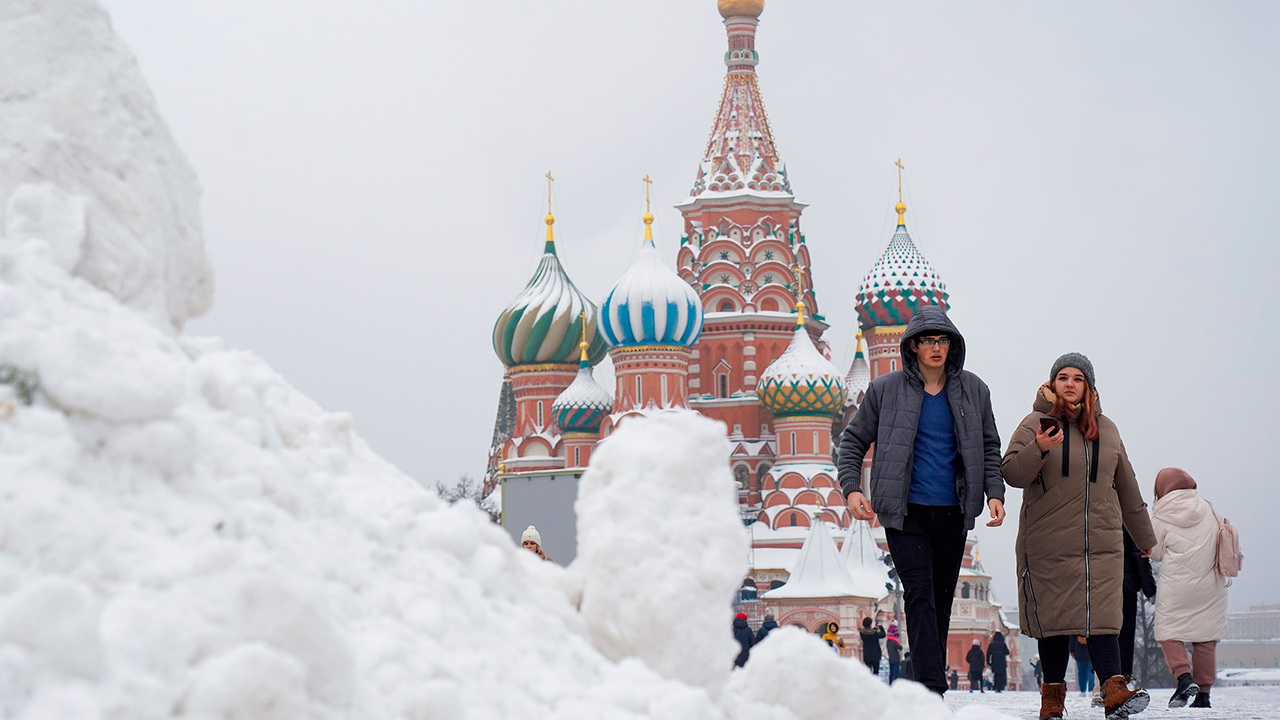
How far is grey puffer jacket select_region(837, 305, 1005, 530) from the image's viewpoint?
16.0ft

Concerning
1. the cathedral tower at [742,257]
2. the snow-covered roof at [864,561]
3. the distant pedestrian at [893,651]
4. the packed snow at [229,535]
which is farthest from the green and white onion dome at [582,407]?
the packed snow at [229,535]

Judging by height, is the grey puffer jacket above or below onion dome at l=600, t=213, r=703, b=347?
below

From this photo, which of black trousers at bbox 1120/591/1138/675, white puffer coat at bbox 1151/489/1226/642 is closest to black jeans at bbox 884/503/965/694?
black trousers at bbox 1120/591/1138/675

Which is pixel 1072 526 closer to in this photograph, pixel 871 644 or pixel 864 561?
pixel 871 644

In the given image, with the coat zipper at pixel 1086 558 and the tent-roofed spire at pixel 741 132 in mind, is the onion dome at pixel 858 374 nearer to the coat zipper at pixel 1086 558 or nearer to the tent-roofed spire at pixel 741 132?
the tent-roofed spire at pixel 741 132

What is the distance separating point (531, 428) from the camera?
34.9 m

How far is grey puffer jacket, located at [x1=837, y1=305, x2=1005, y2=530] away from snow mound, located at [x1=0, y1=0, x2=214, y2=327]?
2611 millimetres

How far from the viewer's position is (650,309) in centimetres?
3083

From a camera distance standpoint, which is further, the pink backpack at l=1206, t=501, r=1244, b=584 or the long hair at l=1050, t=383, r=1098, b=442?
the pink backpack at l=1206, t=501, r=1244, b=584

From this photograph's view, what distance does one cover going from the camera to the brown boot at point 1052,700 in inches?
211

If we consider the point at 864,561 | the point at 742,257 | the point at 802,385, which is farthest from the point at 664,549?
the point at 742,257

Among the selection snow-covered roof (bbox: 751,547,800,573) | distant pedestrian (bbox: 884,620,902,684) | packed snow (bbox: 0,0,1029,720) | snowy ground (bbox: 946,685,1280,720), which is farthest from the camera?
snow-covered roof (bbox: 751,547,800,573)

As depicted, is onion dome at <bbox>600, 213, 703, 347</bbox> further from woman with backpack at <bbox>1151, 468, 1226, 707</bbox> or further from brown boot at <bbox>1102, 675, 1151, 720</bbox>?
brown boot at <bbox>1102, 675, 1151, 720</bbox>

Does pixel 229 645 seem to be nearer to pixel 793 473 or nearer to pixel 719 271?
pixel 793 473
